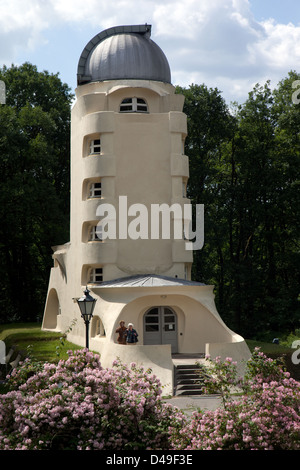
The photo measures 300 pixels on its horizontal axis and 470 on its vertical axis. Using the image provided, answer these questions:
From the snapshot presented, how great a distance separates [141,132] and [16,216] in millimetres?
14827

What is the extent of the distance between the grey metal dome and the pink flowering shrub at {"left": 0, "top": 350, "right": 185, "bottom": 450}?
2173 cm

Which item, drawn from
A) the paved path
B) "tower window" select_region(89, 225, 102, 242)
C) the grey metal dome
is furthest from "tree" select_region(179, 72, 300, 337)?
the paved path

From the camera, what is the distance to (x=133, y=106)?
32594 mm

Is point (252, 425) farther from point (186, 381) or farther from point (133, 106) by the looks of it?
point (133, 106)

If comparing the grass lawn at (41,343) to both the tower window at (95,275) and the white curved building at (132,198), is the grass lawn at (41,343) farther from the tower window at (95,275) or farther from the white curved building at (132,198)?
the tower window at (95,275)

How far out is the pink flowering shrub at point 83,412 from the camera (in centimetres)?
1257

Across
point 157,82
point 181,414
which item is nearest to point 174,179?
point 157,82

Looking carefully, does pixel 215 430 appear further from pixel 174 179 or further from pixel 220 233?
pixel 220 233

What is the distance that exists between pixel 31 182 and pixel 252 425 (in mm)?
33194

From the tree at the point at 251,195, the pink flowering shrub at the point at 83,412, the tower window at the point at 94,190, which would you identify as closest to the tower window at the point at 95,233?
the tower window at the point at 94,190

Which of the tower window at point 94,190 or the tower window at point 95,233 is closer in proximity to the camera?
the tower window at point 95,233

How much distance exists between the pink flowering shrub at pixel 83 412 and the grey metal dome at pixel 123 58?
21734mm

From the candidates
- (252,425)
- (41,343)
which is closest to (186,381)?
(41,343)

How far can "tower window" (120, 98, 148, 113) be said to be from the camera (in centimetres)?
3259
